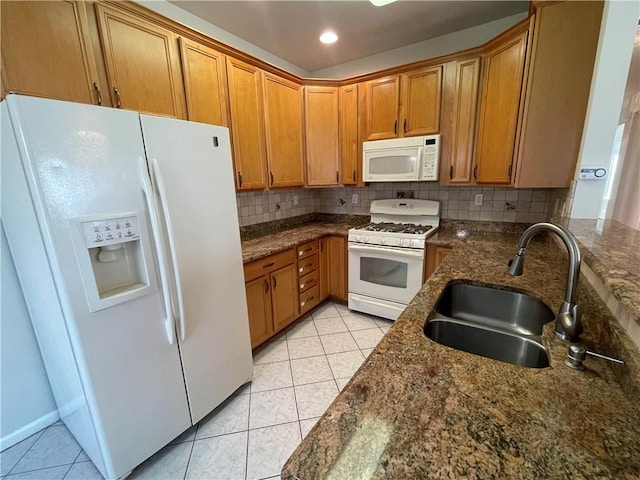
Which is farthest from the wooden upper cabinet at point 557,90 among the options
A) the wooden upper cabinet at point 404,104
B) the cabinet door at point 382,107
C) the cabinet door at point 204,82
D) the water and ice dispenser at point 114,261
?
the water and ice dispenser at point 114,261

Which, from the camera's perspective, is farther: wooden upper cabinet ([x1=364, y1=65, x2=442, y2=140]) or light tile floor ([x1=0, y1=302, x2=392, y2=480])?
wooden upper cabinet ([x1=364, y1=65, x2=442, y2=140])

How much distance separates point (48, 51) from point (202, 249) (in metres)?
1.14

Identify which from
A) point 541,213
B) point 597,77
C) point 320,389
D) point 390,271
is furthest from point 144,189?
point 541,213

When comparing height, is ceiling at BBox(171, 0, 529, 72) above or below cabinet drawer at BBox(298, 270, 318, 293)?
above

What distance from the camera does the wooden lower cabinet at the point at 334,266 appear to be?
9.44ft

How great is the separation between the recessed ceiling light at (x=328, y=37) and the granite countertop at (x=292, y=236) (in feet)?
5.97

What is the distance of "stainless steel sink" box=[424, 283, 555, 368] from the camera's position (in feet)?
3.02

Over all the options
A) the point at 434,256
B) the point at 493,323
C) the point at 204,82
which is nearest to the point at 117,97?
the point at 204,82

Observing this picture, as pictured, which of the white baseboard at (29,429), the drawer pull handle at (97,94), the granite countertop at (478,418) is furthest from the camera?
the white baseboard at (29,429)

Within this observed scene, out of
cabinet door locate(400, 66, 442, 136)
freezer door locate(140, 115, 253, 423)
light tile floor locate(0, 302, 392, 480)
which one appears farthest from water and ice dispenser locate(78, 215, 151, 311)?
cabinet door locate(400, 66, 442, 136)

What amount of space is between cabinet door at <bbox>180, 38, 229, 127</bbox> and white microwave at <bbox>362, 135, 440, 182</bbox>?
139 cm

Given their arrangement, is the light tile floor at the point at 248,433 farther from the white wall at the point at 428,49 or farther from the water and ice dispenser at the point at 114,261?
the white wall at the point at 428,49

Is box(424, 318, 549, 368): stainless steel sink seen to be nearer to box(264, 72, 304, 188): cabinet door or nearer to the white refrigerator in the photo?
the white refrigerator

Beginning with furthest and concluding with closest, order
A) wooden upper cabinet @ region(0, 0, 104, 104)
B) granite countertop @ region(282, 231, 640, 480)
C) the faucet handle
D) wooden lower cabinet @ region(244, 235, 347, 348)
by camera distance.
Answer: wooden lower cabinet @ region(244, 235, 347, 348)
wooden upper cabinet @ region(0, 0, 104, 104)
the faucet handle
granite countertop @ region(282, 231, 640, 480)
